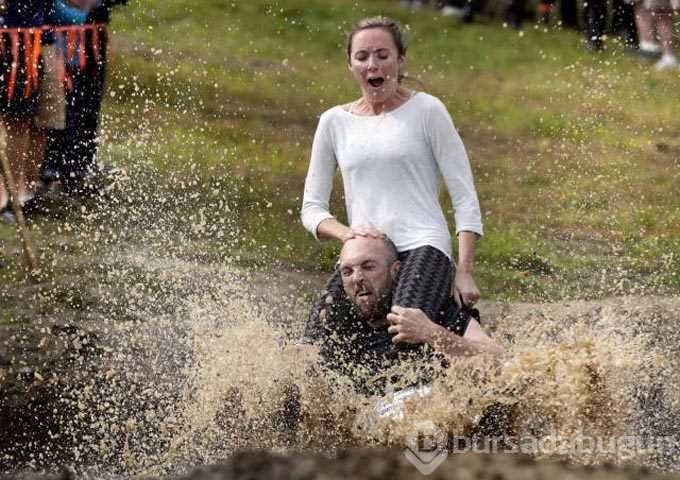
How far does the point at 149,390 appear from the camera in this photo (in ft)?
19.3

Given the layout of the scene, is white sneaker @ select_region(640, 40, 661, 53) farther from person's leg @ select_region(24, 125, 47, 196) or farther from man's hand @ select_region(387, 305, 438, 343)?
man's hand @ select_region(387, 305, 438, 343)

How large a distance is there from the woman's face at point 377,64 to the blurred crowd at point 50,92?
381 centimetres

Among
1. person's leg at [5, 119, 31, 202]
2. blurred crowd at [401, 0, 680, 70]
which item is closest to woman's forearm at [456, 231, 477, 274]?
person's leg at [5, 119, 31, 202]

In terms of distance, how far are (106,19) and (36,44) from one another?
24.6 inches

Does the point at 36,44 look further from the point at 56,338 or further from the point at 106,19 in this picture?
the point at 56,338

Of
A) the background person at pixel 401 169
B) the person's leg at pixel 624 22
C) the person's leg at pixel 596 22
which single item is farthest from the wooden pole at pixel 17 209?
the person's leg at pixel 596 22

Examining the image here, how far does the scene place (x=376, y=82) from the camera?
4855 mm

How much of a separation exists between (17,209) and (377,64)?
2.78 m

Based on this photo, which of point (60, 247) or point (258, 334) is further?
point (60, 247)

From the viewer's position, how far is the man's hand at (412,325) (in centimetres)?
461

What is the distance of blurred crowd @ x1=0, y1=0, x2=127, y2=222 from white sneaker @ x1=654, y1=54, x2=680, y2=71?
5.27 metres

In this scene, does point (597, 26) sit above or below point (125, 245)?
above

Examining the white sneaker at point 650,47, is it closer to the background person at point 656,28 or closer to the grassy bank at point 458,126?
the background person at point 656,28

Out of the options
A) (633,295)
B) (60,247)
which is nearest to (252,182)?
(60,247)
